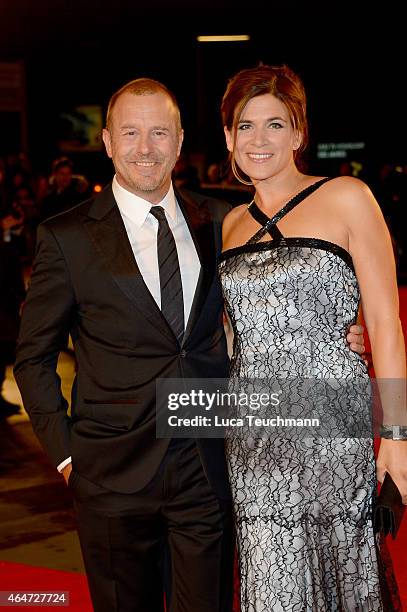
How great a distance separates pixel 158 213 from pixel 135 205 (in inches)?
2.5

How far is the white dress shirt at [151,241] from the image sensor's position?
2.54 metres

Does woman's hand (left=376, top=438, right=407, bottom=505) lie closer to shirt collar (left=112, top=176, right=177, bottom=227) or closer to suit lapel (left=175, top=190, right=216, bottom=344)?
suit lapel (left=175, top=190, right=216, bottom=344)

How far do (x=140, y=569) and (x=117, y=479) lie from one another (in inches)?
9.5

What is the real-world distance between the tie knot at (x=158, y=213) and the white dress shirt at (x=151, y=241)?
0.4 inches

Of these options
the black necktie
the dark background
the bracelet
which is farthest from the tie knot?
the dark background

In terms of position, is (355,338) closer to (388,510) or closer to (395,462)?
(395,462)

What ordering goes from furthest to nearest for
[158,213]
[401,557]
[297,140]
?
[401,557] → [297,140] → [158,213]

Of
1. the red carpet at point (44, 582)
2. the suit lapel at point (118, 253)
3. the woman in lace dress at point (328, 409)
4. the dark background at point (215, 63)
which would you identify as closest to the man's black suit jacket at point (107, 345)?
the suit lapel at point (118, 253)

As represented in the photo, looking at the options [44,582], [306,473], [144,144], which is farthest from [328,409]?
[44,582]

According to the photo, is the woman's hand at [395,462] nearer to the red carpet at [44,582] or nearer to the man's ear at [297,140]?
the man's ear at [297,140]

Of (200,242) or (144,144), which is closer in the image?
(144,144)

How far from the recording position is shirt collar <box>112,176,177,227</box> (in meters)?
2.58

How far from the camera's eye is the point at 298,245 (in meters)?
2.52

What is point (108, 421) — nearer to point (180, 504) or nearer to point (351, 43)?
point (180, 504)
